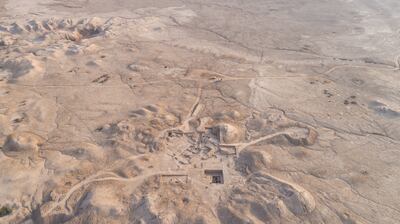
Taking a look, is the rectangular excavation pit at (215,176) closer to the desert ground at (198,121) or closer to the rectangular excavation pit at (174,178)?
the desert ground at (198,121)

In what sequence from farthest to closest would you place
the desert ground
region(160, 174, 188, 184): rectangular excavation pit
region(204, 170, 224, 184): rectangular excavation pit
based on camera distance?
region(204, 170, 224, 184): rectangular excavation pit < region(160, 174, 188, 184): rectangular excavation pit < the desert ground

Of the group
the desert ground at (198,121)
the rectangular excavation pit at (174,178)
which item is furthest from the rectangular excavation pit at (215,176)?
the rectangular excavation pit at (174,178)

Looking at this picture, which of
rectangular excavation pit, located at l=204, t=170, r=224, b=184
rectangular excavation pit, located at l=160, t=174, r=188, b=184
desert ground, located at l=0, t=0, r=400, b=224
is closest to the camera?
desert ground, located at l=0, t=0, r=400, b=224

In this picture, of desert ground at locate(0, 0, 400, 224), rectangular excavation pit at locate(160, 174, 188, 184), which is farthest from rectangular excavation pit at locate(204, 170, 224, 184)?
rectangular excavation pit at locate(160, 174, 188, 184)

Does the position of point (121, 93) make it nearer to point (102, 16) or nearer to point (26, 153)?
point (26, 153)

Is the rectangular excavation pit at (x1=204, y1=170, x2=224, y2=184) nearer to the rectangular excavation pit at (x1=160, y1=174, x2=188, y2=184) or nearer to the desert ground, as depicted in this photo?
the desert ground

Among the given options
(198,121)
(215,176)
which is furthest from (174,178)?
(198,121)

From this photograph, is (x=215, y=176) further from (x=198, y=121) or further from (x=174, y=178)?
(x=198, y=121)
